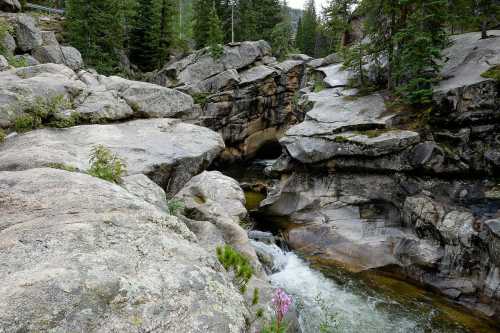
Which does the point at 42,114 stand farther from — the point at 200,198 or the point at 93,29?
the point at 93,29

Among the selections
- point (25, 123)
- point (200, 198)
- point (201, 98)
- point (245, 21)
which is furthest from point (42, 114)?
point (245, 21)

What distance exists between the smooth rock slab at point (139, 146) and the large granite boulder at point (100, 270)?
2.80m

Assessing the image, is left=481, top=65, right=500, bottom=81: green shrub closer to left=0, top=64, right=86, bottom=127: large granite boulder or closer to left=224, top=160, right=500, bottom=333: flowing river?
left=224, top=160, right=500, bottom=333: flowing river

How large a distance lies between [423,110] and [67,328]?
17.3 m

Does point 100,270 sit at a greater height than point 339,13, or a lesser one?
lesser

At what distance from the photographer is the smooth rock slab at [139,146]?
24.3ft

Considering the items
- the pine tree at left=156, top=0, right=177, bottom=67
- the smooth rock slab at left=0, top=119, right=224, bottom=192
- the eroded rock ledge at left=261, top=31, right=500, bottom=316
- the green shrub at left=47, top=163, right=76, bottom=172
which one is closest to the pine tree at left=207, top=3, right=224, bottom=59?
the pine tree at left=156, top=0, right=177, bottom=67

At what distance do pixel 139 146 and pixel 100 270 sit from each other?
7.18 meters

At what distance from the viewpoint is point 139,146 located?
9.95m

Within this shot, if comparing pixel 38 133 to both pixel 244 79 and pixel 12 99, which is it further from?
pixel 244 79

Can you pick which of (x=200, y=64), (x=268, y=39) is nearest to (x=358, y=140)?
(x=200, y=64)

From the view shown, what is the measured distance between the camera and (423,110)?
53.8 ft

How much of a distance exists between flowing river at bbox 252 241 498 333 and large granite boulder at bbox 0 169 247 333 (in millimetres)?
6948

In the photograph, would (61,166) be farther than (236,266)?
Yes
